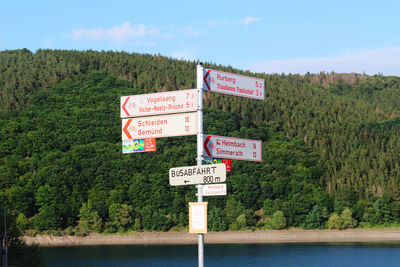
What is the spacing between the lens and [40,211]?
162375 mm

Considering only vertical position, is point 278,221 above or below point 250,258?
above

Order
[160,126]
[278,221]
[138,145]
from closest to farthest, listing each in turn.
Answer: [160,126] → [138,145] → [278,221]

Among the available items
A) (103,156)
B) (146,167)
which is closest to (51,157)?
(103,156)

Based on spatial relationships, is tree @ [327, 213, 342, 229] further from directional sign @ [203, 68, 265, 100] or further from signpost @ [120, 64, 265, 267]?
directional sign @ [203, 68, 265, 100]

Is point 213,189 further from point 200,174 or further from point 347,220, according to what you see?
point 347,220

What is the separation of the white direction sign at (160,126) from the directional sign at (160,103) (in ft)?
0.68

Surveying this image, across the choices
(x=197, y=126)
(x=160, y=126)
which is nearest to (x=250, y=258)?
(x=160, y=126)

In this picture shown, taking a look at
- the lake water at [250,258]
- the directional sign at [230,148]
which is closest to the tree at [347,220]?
the lake water at [250,258]

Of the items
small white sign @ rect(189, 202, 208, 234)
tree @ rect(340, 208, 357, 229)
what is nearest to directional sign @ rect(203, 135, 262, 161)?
small white sign @ rect(189, 202, 208, 234)

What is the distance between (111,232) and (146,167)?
114 feet

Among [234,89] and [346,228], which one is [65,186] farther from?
[234,89]

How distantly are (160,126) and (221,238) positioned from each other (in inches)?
5472

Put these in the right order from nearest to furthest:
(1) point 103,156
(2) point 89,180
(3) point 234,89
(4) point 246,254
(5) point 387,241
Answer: (3) point 234,89
(4) point 246,254
(5) point 387,241
(2) point 89,180
(1) point 103,156

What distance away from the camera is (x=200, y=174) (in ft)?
66.3
